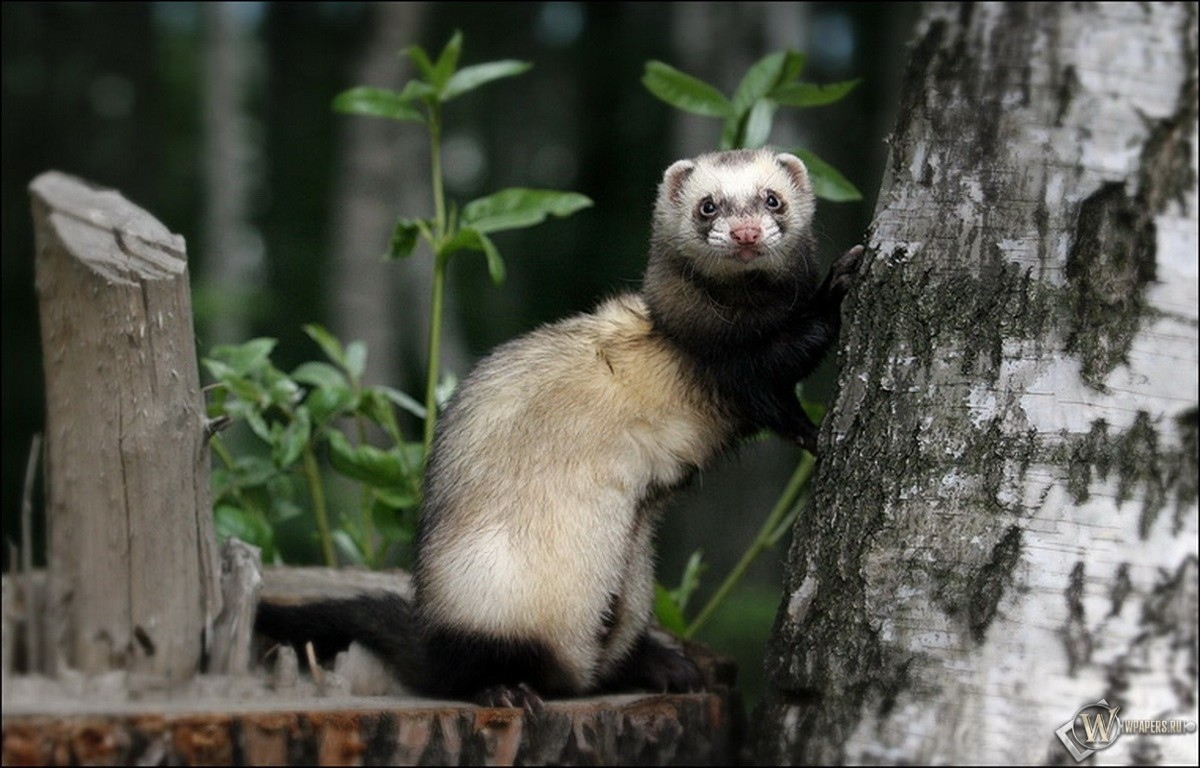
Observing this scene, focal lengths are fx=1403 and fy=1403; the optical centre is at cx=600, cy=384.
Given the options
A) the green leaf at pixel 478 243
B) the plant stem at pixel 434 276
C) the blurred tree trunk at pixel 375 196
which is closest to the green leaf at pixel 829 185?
the green leaf at pixel 478 243

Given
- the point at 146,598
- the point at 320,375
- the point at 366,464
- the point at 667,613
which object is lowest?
the point at 667,613

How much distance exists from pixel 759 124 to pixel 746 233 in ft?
3.33

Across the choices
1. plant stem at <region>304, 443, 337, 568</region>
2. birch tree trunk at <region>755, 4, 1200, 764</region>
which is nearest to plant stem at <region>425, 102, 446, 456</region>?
plant stem at <region>304, 443, 337, 568</region>

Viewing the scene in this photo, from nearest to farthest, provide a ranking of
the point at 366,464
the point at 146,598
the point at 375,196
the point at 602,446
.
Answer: the point at 146,598 < the point at 602,446 < the point at 366,464 < the point at 375,196

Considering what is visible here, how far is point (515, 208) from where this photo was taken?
5.67 metres

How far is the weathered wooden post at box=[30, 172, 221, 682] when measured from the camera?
355cm

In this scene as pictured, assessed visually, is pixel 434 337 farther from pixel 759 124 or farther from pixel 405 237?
pixel 759 124

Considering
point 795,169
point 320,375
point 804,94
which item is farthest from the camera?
point 320,375

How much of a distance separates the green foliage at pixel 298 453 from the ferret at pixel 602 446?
0.77 m

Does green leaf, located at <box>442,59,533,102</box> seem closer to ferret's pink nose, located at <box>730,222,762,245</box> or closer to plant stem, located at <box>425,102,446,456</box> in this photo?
plant stem, located at <box>425,102,446,456</box>

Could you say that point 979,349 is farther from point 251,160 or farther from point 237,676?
point 251,160

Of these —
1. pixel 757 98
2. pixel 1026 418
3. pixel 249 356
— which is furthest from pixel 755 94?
pixel 1026 418

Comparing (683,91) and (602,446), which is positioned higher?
(683,91)

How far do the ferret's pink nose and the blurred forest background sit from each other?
7038mm
